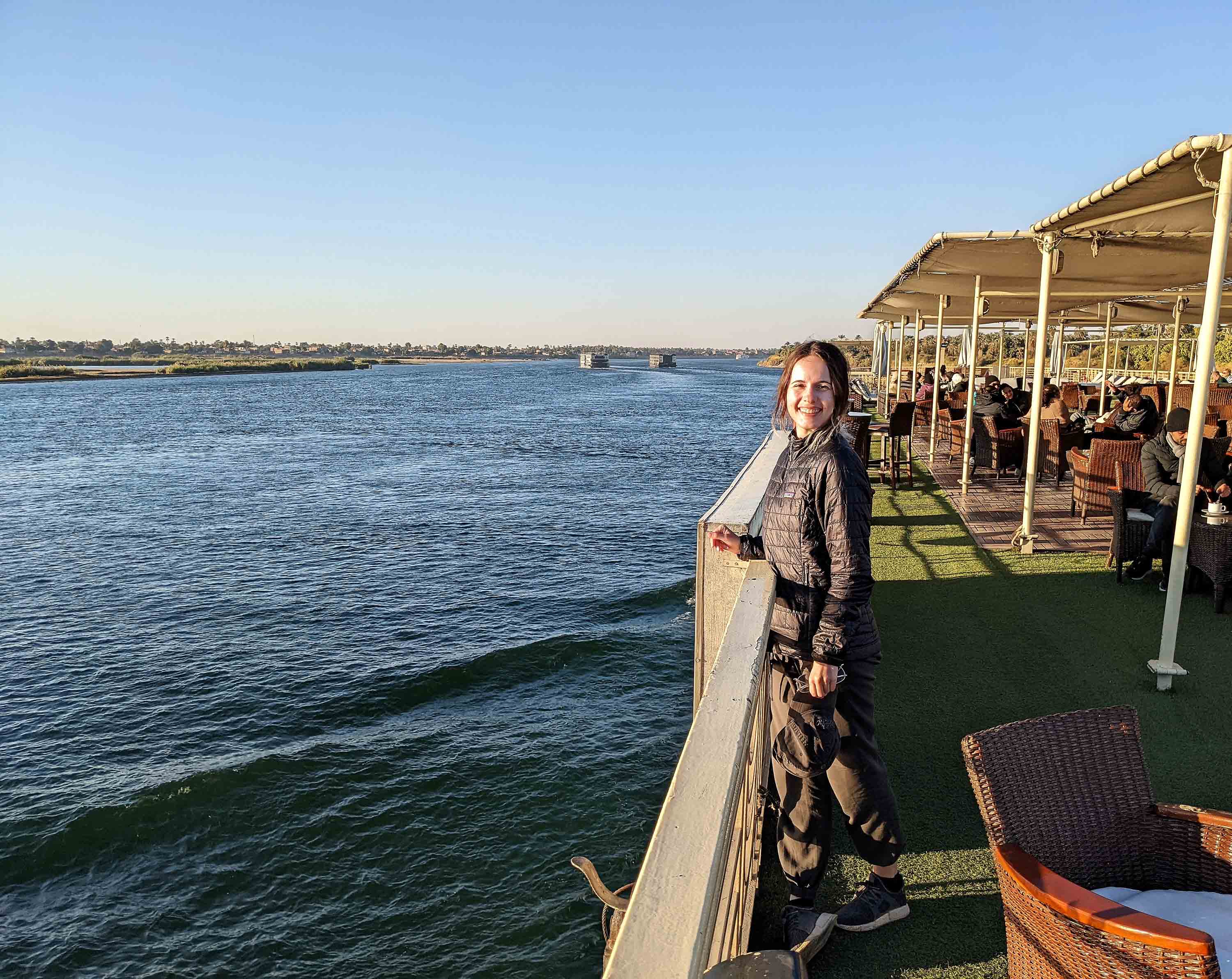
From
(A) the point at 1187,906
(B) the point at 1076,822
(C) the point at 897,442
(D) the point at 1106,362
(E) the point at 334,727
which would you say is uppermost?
(D) the point at 1106,362

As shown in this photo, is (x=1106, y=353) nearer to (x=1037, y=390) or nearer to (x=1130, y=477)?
(x=1130, y=477)

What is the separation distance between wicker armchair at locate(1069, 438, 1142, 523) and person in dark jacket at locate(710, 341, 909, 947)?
17.9 ft

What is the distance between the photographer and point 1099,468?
7.42 m

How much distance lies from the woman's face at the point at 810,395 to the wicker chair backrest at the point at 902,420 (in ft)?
26.8

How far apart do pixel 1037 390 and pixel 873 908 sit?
541 cm

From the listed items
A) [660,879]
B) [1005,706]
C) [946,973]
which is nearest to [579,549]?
[1005,706]

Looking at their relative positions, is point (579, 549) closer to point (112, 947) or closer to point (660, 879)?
point (112, 947)

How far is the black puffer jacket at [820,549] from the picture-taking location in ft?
7.43

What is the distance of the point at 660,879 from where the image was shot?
1.33 meters

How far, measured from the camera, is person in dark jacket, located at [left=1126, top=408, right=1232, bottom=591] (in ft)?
18.9

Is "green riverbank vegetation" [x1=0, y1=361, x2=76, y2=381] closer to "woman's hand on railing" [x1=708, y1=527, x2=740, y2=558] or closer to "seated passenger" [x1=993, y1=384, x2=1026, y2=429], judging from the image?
"seated passenger" [x1=993, y1=384, x2=1026, y2=429]

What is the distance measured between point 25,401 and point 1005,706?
84.9m

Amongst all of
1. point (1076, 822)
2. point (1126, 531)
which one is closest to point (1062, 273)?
point (1126, 531)

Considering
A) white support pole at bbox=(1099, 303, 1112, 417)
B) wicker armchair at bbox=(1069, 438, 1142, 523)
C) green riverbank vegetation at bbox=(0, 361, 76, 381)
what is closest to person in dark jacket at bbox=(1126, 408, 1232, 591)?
wicker armchair at bbox=(1069, 438, 1142, 523)
